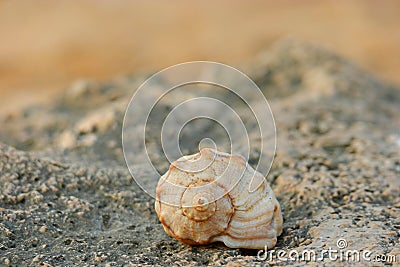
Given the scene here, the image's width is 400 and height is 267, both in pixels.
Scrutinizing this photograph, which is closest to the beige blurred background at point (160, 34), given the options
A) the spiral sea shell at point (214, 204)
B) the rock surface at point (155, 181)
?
the rock surface at point (155, 181)

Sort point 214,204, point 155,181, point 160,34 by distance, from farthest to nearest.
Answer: point 160,34 → point 155,181 → point 214,204

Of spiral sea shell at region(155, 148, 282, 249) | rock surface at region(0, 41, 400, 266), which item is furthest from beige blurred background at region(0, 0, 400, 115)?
spiral sea shell at region(155, 148, 282, 249)

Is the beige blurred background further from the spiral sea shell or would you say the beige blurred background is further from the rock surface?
the spiral sea shell

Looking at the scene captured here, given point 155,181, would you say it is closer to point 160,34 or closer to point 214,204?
point 214,204

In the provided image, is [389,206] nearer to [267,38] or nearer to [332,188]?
[332,188]

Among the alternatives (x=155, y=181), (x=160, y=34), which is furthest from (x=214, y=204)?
(x=160, y=34)

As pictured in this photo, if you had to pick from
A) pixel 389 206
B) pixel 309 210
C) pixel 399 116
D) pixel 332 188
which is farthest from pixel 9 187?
pixel 399 116

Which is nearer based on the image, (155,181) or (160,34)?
(155,181)
